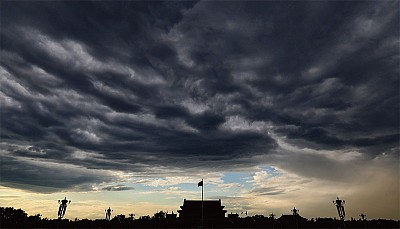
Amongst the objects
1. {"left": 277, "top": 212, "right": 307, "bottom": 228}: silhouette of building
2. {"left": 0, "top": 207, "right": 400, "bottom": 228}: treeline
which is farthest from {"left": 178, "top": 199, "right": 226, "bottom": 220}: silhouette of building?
{"left": 277, "top": 212, "right": 307, "bottom": 228}: silhouette of building

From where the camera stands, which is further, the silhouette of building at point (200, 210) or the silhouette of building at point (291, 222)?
the silhouette of building at point (200, 210)

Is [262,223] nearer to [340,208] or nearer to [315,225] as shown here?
[315,225]

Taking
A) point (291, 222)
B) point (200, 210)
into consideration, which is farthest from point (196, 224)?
point (291, 222)

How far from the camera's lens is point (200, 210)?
66438 mm

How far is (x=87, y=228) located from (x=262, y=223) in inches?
1357

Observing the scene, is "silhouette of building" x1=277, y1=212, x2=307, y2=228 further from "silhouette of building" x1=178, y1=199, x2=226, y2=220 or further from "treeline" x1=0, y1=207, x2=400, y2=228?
"silhouette of building" x1=178, y1=199, x2=226, y2=220

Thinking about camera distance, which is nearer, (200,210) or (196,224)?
(196,224)

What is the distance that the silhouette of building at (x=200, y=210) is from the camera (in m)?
65.6

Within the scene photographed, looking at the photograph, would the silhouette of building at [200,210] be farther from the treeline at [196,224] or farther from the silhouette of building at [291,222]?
the silhouette of building at [291,222]

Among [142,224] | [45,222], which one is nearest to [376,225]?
[142,224]

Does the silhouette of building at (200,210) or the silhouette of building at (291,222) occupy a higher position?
the silhouette of building at (200,210)

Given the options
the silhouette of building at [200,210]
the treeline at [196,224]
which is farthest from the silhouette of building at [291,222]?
the silhouette of building at [200,210]

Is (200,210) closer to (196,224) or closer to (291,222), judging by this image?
(196,224)

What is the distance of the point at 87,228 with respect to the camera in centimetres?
5772
